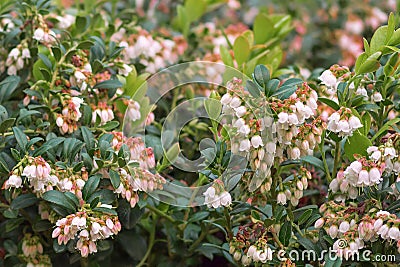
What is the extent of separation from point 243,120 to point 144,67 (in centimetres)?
65

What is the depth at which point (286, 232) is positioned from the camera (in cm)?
137

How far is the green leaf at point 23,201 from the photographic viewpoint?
1438 millimetres

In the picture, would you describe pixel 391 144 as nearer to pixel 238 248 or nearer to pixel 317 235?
pixel 317 235

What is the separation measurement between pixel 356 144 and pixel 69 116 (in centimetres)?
65

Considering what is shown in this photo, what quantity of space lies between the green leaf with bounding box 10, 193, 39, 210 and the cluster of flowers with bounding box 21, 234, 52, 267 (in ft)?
0.35

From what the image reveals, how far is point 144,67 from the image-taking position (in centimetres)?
187

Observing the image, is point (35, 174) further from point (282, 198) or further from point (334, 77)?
point (334, 77)

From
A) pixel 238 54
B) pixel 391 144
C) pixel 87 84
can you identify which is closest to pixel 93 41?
pixel 87 84

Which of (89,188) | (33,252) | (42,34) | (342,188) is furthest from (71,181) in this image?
(342,188)

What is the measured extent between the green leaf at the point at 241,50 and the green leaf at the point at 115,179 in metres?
0.61

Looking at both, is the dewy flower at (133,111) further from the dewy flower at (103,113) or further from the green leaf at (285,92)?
the green leaf at (285,92)

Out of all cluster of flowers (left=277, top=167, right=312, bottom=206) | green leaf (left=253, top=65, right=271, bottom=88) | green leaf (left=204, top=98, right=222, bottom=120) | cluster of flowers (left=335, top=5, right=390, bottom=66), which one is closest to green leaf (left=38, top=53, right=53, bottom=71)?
green leaf (left=204, top=98, right=222, bottom=120)

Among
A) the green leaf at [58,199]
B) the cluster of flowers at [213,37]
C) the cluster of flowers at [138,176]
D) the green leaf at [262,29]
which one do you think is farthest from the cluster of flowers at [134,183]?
the cluster of flowers at [213,37]

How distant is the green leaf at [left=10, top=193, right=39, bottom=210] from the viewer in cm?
144
